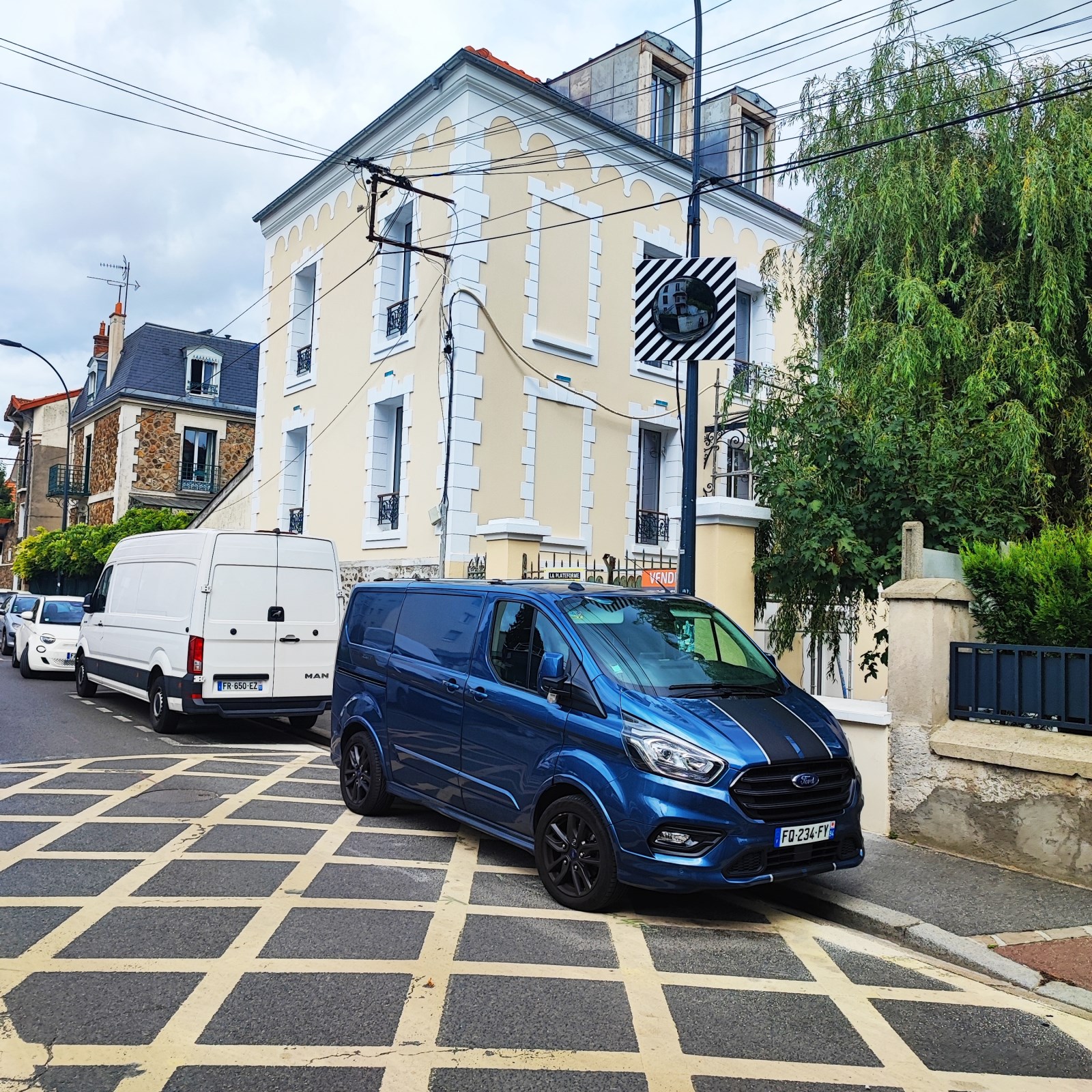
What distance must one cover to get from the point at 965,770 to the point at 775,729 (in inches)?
84.1

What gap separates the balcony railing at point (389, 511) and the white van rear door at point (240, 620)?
4.75 m

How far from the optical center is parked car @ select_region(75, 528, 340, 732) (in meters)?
11.4

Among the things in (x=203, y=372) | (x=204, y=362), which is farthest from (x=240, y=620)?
(x=204, y=362)

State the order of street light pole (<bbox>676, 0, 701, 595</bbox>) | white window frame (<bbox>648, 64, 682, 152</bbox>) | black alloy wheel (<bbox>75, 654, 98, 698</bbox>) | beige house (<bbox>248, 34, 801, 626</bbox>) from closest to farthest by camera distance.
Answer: street light pole (<bbox>676, 0, 701, 595</bbox>)
beige house (<bbox>248, 34, 801, 626</bbox>)
black alloy wheel (<bbox>75, 654, 98, 698</bbox>)
white window frame (<bbox>648, 64, 682, 152</bbox>)

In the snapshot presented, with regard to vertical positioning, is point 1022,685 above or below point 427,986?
above

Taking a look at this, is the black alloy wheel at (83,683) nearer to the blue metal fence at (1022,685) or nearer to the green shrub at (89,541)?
the blue metal fence at (1022,685)

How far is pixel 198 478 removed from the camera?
34688 millimetres

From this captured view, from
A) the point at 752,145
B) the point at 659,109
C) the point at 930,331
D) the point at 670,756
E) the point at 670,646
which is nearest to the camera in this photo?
the point at 670,756

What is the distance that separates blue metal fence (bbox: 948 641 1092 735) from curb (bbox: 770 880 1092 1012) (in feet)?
6.20

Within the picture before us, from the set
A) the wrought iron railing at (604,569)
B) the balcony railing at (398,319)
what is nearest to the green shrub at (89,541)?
the balcony railing at (398,319)

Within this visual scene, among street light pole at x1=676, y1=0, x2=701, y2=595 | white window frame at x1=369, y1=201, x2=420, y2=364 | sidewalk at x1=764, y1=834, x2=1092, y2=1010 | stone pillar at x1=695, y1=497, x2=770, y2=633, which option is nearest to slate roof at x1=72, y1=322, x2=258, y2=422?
white window frame at x1=369, y1=201, x2=420, y2=364

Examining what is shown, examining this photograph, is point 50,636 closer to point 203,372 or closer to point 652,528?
point 652,528

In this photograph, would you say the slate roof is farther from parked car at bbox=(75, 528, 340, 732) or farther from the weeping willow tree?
A: the weeping willow tree

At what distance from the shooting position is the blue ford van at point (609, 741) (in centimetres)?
546
